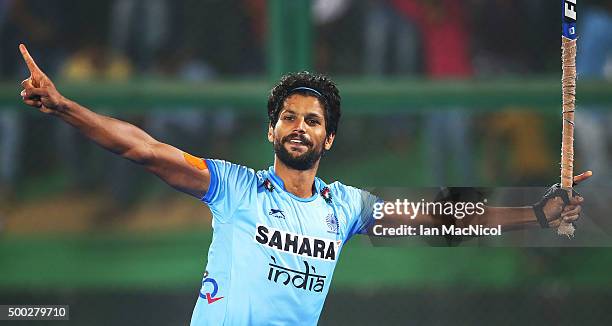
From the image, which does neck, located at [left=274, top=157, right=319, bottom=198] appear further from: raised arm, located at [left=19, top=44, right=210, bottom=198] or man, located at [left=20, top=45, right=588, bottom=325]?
raised arm, located at [left=19, top=44, right=210, bottom=198]

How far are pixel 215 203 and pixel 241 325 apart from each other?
577 millimetres

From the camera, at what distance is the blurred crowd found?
7.63 metres

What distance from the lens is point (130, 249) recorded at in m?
7.19

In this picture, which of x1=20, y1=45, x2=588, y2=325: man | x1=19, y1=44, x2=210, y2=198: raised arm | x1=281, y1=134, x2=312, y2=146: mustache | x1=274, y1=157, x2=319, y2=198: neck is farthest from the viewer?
x1=274, y1=157, x2=319, y2=198: neck

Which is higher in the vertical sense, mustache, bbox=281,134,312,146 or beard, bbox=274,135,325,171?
mustache, bbox=281,134,312,146

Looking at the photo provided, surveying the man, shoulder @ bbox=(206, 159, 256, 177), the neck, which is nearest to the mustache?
the man

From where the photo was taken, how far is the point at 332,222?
16.5 ft

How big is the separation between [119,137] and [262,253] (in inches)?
35.3

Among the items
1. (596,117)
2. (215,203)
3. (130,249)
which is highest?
(596,117)

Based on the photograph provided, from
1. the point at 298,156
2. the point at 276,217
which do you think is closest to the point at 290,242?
the point at 276,217

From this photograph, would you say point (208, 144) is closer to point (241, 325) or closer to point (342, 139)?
point (342, 139)

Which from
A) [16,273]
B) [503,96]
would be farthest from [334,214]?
[16,273]

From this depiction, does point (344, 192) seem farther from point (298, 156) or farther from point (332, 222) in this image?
point (298, 156)

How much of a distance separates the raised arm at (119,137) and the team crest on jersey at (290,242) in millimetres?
343
